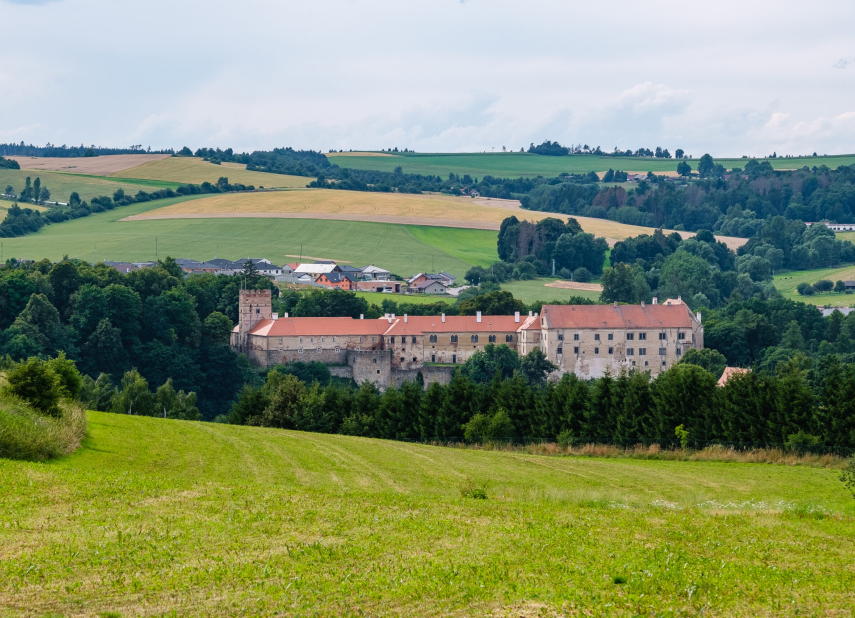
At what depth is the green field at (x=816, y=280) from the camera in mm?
125562

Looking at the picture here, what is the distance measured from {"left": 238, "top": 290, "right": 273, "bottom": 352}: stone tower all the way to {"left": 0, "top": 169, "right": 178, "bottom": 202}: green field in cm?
9093

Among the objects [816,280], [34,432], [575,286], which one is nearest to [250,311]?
[575,286]

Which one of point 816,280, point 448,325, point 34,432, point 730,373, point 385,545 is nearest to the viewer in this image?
point 385,545

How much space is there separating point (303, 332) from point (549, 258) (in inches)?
2543

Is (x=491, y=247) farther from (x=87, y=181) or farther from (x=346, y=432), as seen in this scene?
(x=346, y=432)

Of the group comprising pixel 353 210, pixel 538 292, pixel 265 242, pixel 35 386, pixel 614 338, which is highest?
pixel 353 210

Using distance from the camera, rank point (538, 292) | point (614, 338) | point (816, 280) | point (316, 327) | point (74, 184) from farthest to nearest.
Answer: point (74, 184)
point (816, 280)
point (538, 292)
point (614, 338)
point (316, 327)

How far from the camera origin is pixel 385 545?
14.8 meters

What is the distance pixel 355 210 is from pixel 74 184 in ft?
174

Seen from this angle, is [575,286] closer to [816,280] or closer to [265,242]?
[816,280]

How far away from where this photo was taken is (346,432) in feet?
141

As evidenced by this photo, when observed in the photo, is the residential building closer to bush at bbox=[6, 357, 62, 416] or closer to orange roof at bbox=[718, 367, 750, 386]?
orange roof at bbox=[718, 367, 750, 386]

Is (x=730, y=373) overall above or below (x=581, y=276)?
above

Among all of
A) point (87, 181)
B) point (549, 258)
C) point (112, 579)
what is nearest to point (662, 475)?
point (112, 579)
